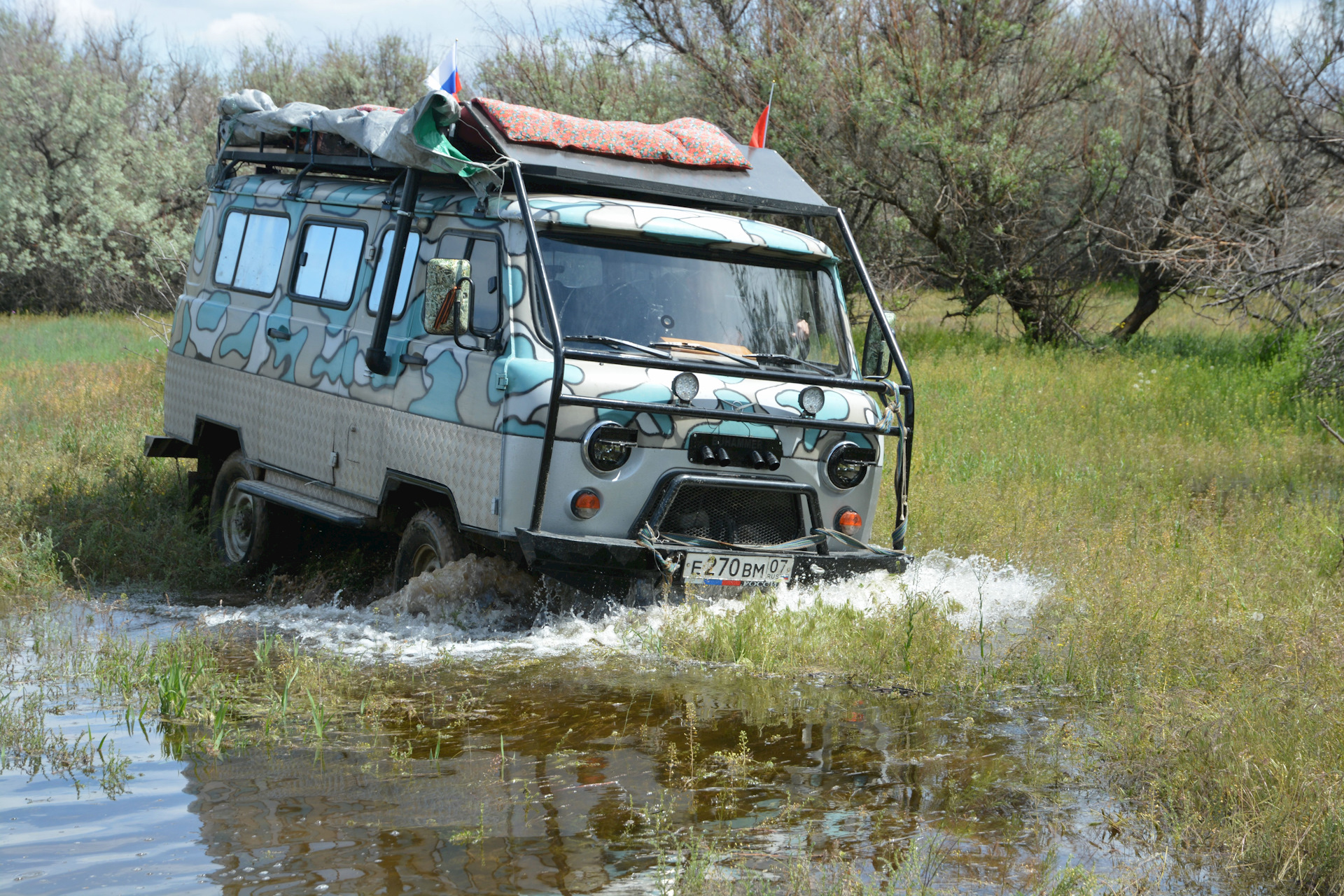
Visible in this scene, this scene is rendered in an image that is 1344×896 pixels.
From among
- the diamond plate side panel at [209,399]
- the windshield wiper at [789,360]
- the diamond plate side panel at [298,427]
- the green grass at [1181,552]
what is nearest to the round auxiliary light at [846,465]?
the windshield wiper at [789,360]

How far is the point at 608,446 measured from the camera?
626cm

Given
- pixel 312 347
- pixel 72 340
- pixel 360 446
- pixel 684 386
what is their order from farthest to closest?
1. pixel 72 340
2. pixel 312 347
3. pixel 360 446
4. pixel 684 386

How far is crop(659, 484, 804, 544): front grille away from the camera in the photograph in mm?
6539

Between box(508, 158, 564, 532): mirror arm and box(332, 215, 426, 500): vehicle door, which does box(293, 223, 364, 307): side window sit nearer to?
box(332, 215, 426, 500): vehicle door

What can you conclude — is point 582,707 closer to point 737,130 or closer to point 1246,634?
point 1246,634

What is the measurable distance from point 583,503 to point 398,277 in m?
1.98

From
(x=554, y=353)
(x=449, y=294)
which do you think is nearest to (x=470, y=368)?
(x=449, y=294)

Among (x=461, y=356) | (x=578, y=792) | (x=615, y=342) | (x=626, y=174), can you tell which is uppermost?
(x=626, y=174)

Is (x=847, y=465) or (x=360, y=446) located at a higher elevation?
(x=847, y=465)

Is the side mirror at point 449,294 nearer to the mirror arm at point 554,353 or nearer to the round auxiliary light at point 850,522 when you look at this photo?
the mirror arm at point 554,353

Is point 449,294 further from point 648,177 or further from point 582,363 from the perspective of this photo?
point 648,177

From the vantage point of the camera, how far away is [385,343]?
24.0 feet

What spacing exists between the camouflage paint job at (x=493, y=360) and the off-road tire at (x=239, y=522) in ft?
1.52

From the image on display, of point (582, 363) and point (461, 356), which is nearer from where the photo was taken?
point (582, 363)
